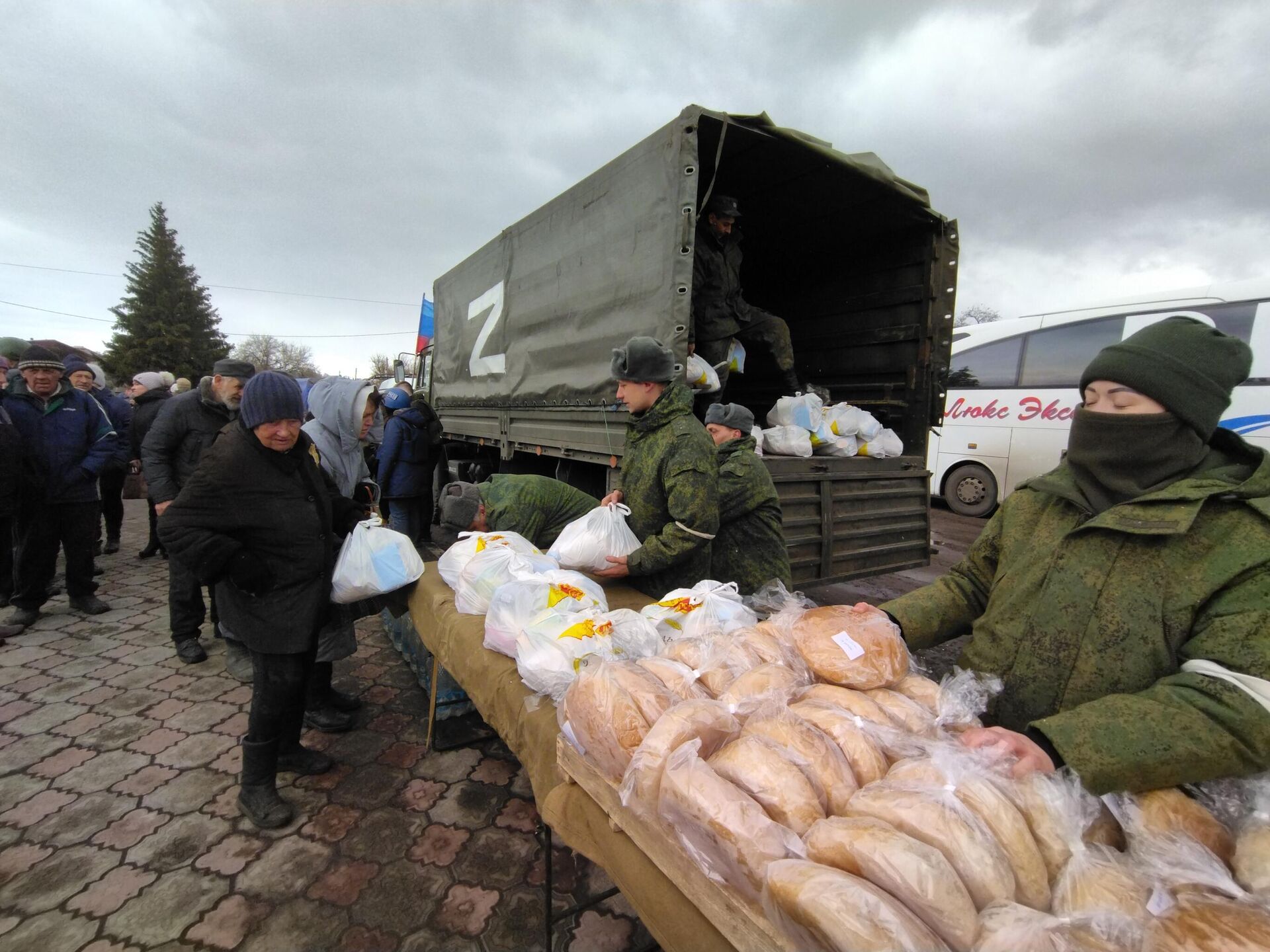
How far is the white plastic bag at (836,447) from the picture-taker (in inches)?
171

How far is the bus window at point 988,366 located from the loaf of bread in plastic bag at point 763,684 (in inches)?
326

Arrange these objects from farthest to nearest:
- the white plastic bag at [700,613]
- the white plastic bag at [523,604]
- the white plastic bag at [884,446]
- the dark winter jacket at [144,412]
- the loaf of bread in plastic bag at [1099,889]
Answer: the dark winter jacket at [144,412] < the white plastic bag at [884,446] < the white plastic bag at [523,604] < the white plastic bag at [700,613] < the loaf of bread in plastic bag at [1099,889]

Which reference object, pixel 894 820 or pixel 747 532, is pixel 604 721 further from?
pixel 747 532

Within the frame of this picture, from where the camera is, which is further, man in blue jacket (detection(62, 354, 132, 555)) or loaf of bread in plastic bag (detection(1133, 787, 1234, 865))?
man in blue jacket (detection(62, 354, 132, 555))

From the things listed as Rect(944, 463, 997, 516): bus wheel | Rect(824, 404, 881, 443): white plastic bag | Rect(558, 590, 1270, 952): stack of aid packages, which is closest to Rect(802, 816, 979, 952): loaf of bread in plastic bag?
Rect(558, 590, 1270, 952): stack of aid packages

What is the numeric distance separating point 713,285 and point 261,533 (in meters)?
3.50

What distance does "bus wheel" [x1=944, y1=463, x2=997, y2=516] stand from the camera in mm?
8477

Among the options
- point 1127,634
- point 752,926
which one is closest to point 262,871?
point 752,926

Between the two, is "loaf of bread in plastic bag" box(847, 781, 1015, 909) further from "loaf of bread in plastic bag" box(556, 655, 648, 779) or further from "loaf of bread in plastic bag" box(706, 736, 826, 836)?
"loaf of bread in plastic bag" box(556, 655, 648, 779)

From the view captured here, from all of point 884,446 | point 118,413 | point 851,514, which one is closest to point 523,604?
point 851,514

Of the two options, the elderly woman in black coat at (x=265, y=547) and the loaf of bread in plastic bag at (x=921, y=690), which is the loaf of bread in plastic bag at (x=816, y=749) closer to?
the loaf of bread in plastic bag at (x=921, y=690)

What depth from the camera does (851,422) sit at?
4430 mm

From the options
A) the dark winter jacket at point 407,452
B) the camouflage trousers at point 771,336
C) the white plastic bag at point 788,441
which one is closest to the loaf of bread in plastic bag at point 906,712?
the white plastic bag at point 788,441

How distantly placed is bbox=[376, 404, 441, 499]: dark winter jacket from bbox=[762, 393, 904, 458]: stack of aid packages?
312 centimetres
